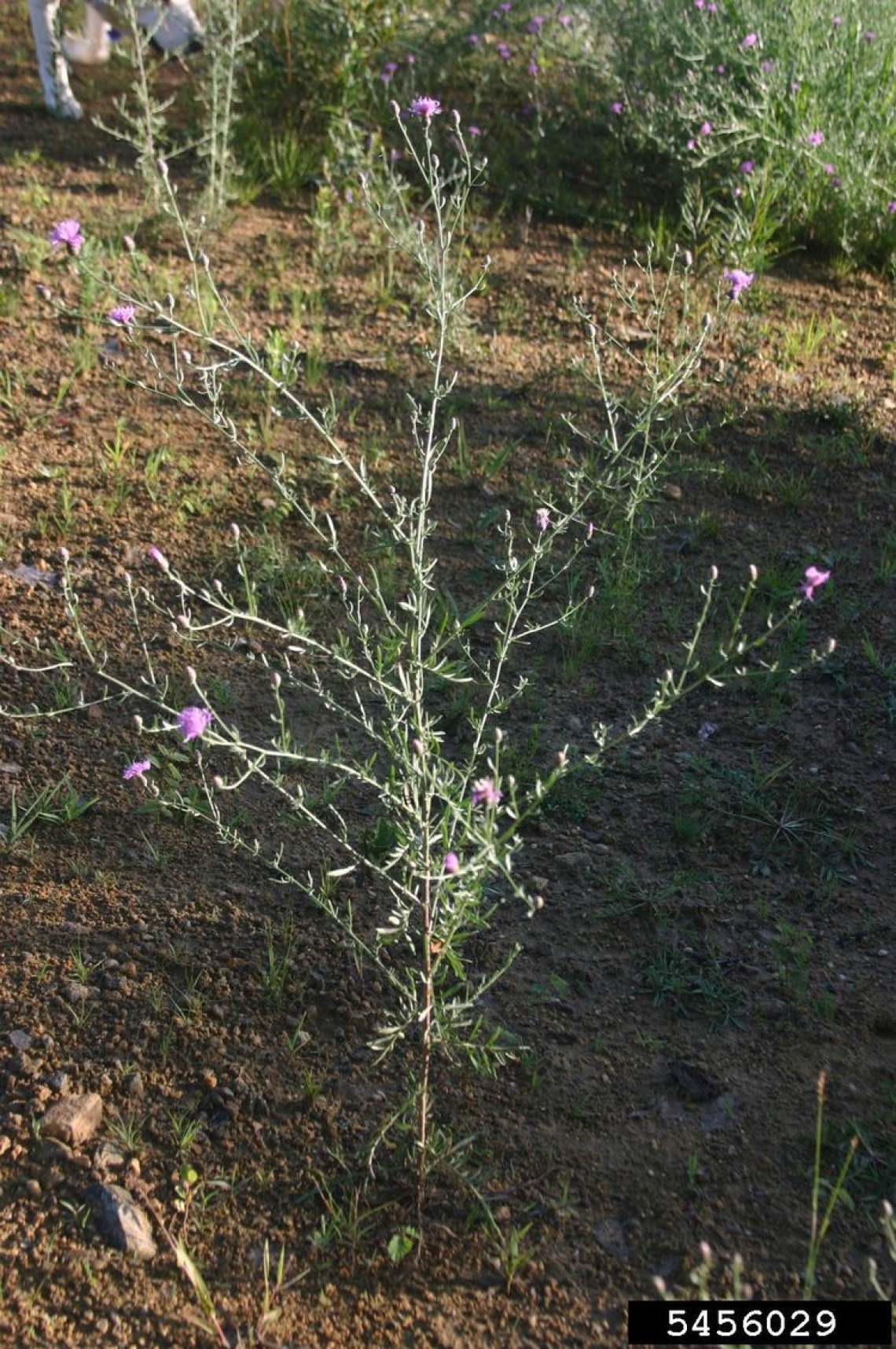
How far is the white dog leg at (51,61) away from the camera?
552 centimetres

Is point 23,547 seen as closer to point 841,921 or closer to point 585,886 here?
point 585,886

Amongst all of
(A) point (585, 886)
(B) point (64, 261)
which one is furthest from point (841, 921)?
(B) point (64, 261)

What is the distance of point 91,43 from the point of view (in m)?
6.54

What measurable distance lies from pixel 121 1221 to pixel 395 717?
36.0 inches

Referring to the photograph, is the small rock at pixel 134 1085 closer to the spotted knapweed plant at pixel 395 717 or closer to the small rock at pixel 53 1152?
the small rock at pixel 53 1152

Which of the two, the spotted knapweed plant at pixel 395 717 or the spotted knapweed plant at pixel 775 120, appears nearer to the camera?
the spotted knapweed plant at pixel 395 717

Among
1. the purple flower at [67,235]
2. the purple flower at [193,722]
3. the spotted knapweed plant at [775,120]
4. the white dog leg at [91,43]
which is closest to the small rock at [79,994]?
the purple flower at [193,722]

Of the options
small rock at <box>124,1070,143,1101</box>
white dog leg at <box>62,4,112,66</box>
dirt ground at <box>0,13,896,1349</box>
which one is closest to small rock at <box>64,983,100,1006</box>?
dirt ground at <box>0,13,896,1349</box>

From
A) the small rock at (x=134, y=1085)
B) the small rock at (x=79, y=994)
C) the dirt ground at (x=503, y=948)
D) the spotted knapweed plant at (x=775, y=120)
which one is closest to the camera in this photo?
the dirt ground at (x=503, y=948)

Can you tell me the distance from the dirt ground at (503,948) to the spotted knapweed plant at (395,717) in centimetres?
6

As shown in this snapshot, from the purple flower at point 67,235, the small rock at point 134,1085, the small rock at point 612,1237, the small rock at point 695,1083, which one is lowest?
the small rock at point 612,1237

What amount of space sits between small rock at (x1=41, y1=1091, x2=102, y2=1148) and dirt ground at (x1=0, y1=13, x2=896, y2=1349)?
0.06 ft

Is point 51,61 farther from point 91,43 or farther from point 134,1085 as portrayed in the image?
point 134,1085

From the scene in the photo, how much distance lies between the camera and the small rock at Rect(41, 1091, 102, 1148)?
7.67 feet
